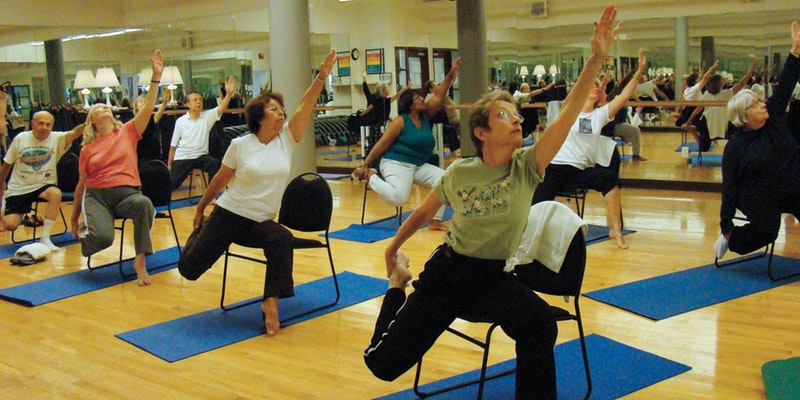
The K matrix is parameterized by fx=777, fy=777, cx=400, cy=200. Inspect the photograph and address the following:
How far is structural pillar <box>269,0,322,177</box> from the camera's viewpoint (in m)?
8.45

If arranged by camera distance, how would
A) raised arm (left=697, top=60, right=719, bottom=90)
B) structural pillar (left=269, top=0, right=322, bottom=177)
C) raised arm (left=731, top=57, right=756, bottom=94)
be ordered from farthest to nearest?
structural pillar (left=269, top=0, right=322, bottom=177), raised arm (left=697, top=60, right=719, bottom=90), raised arm (left=731, top=57, right=756, bottom=94)

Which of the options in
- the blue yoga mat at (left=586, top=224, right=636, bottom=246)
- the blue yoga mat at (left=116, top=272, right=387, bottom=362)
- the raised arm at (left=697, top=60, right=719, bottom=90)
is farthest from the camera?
the raised arm at (left=697, top=60, right=719, bottom=90)

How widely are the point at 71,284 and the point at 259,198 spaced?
187 centimetres

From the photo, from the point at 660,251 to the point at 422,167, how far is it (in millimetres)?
2005

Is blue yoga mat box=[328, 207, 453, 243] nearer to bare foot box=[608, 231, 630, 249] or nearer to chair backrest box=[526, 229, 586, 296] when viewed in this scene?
bare foot box=[608, 231, 630, 249]

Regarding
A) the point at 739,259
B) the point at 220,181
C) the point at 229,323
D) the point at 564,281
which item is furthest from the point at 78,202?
the point at 739,259

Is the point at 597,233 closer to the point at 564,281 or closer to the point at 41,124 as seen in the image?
the point at 564,281

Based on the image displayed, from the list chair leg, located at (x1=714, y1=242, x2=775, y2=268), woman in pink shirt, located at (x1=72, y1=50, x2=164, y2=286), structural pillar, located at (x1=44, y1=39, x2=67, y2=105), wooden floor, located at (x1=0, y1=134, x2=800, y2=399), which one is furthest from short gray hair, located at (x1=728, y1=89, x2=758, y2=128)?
structural pillar, located at (x1=44, y1=39, x2=67, y2=105)

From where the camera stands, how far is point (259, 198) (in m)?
4.16

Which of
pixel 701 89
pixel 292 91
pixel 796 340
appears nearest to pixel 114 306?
pixel 796 340

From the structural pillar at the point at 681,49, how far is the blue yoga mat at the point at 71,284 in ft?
19.1

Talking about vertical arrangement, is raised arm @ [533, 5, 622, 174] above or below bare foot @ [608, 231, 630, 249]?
above

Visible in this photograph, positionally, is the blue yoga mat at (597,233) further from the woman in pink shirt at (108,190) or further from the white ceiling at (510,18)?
the woman in pink shirt at (108,190)

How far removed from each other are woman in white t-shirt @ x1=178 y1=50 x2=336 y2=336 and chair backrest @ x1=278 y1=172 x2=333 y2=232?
132mm
